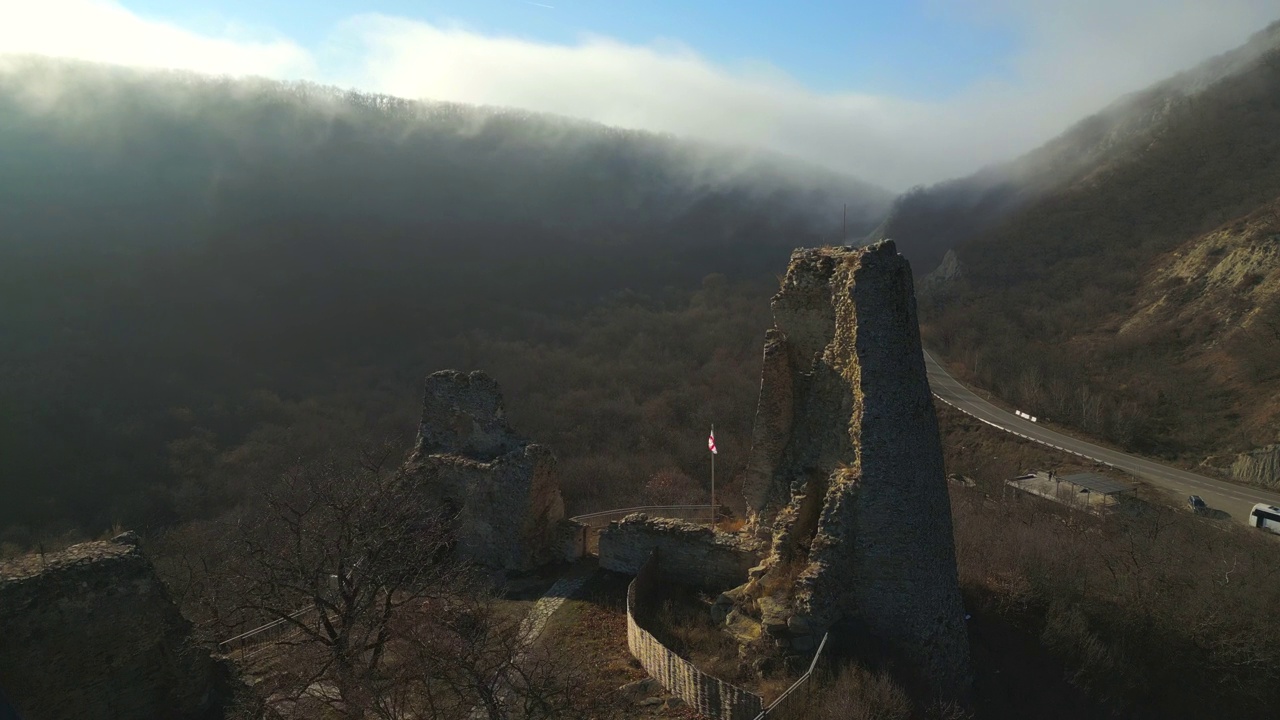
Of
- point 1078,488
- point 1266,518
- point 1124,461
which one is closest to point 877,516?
point 1078,488

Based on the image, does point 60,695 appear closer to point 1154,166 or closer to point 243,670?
point 243,670

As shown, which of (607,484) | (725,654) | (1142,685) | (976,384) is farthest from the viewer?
(976,384)

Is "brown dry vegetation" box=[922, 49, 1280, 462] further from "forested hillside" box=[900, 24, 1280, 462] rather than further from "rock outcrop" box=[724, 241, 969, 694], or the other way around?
"rock outcrop" box=[724, 241, 969, 694]

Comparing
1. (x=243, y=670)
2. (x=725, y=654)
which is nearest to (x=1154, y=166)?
(x=725, y=654)

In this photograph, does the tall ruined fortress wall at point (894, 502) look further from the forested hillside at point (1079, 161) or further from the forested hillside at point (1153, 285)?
the forested hillside at point (1079, 161)

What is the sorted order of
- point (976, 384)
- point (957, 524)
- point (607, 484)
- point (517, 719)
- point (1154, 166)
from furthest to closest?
point (1154, 166) < point (976, 384) < point (607, 484) < point (957, 524) < point (517, 719)
